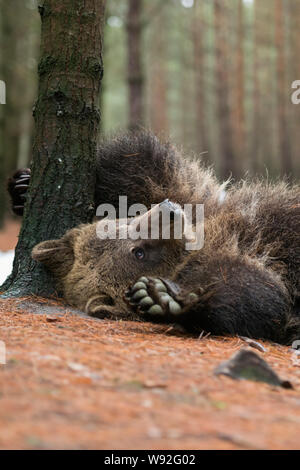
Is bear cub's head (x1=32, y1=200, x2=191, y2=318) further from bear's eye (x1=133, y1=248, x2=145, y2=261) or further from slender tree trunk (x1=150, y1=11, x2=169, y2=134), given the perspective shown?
slender tree trunk (x1=150, y1=11, x2=169, y2=134)

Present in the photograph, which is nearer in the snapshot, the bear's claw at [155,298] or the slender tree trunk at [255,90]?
the bear's claw at [155,298]

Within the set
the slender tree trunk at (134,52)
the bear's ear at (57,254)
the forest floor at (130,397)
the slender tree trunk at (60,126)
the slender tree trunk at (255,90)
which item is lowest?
the forest floor at (130,397)

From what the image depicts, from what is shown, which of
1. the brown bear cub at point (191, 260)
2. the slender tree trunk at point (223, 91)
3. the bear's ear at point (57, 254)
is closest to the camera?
the brown bear cub at point (191, 260)

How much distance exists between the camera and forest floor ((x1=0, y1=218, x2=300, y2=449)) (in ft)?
5.94

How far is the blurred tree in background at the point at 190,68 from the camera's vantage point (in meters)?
13.5

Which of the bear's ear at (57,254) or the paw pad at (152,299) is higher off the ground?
the bear's ear at (57,254)

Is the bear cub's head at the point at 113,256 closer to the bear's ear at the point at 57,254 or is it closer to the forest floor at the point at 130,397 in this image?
the bear's ear at the point at 57,254

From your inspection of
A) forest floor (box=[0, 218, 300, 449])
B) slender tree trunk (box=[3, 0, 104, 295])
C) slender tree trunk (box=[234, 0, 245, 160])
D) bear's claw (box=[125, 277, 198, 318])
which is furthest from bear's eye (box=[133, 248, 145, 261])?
slender tree trunk (box=[234, 0, 245, 160])

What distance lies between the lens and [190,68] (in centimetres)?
2788

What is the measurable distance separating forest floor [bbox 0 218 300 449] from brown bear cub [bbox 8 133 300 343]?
50 cm

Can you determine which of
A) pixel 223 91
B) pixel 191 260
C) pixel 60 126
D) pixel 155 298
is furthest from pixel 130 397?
pixel 223 91

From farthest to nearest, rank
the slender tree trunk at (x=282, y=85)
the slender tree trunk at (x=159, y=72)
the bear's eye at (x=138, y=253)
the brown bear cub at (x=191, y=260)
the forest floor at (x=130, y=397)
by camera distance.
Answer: the slender tree trunk at (x=159, y=72) < the slender tree trunk at (x=282, y=85) < the bear's eye at (x=138, y=253) < the brown bear cub at (x=191, y=260) < the forest floor at (x=130, y=397)

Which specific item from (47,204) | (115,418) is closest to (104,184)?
(47,204)

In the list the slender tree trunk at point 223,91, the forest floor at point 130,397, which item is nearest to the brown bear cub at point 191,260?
the forest floor at point 130,397
